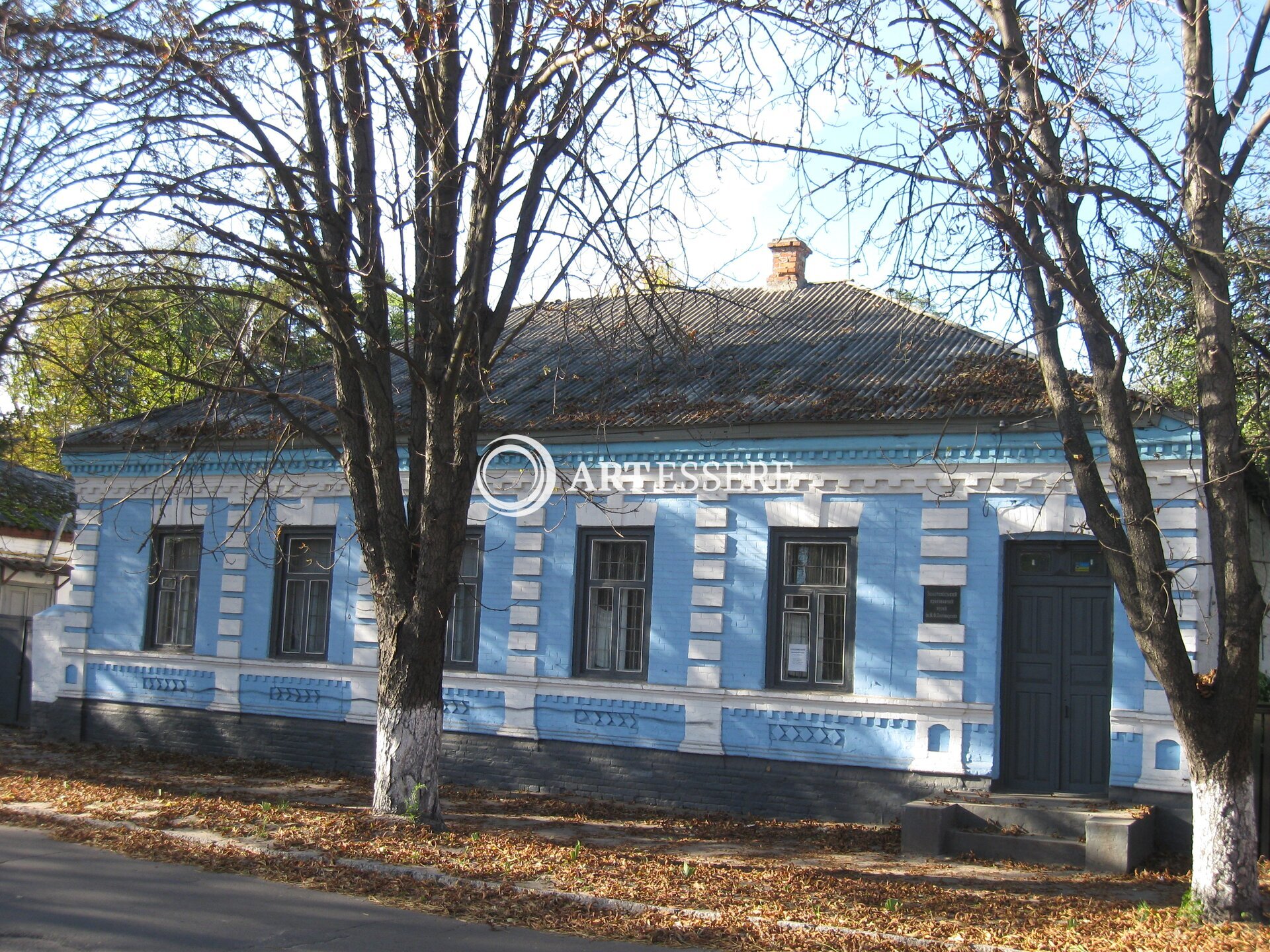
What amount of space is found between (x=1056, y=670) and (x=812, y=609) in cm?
253

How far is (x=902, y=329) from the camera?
1476 centimetres

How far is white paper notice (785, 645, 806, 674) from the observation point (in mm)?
12602

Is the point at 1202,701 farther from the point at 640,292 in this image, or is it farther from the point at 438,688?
the point at 438,688

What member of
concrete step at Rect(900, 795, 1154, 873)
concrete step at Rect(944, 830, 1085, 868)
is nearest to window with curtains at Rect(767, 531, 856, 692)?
concrete step at Rect(900, 795, 1154, 873)

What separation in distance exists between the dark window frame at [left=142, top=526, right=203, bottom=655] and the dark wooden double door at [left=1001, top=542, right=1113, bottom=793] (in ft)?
35.3

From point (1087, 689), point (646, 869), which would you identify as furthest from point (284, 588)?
point (1087, 689)

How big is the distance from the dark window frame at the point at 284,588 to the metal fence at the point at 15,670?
522 cm

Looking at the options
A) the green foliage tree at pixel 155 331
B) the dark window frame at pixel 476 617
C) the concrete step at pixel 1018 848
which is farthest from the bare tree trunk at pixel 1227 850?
the dark window frame at pixel 476 617

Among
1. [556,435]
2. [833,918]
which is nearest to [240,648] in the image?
[556,435]

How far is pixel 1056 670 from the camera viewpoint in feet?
38.1

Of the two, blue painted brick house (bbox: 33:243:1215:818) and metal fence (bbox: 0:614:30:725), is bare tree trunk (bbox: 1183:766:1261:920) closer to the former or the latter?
blue painted brick house (bbox: 33:243:1215:818)

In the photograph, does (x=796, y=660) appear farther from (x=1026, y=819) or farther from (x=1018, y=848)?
(x=1018, y=848)

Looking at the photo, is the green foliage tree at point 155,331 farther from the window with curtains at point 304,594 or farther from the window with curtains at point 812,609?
the window with curtains at point 812,609

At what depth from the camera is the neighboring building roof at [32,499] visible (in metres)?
24.6
